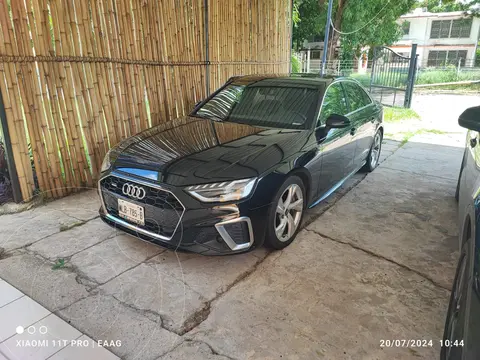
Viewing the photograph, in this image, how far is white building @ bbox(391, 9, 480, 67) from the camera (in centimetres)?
2705

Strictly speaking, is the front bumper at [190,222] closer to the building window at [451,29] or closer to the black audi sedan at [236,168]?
the black audi sedan at [236,168]

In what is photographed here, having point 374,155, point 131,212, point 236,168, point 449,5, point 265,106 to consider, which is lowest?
point 374,155

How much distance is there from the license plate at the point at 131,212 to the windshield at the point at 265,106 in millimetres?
1389

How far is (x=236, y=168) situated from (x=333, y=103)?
1.63 m

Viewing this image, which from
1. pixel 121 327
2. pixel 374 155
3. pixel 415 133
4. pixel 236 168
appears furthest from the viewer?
pixel 415 133

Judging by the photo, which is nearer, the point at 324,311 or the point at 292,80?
the point at 324,311

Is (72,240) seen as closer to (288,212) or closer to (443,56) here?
(288,212)

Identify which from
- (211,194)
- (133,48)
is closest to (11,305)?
(211,194)

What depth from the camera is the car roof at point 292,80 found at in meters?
3.56

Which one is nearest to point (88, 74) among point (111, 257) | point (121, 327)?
point (111, 257)

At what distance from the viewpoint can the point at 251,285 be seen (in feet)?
8.37

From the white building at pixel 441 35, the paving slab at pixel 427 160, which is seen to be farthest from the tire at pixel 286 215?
the white building at pixel 441 35

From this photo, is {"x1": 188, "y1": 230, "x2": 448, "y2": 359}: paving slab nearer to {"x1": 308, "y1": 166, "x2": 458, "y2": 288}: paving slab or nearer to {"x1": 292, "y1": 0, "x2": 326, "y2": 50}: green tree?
{"x1": 308, "y1": 166, "x2": 458, "y2": 288}: paving slab

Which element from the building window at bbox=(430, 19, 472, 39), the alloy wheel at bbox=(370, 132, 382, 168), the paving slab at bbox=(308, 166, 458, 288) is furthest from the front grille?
the building window at bbox=(430, 19, 472, 39)
